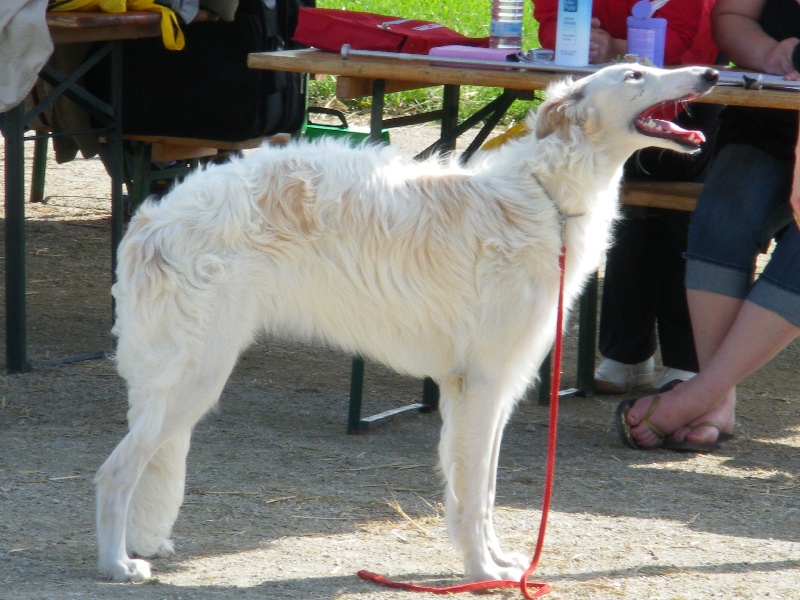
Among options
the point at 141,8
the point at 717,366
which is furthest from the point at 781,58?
the point at 141,8

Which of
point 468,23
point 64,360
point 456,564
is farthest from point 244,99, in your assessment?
point 468,23

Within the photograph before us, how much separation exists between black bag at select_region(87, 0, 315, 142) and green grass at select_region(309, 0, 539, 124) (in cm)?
378

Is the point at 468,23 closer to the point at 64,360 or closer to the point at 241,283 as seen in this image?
the point at 64,360

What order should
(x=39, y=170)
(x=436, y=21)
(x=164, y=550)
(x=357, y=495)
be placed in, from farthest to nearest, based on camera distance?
(x=436, y=21)
(x=39, y=170)
(x=357, y=495)
(x=164, y=550)

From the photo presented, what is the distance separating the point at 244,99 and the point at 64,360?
1.50 metres

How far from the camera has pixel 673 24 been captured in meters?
4.25

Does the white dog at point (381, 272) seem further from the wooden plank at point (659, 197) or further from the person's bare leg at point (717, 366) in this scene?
the wooden plank at point (659, 197)

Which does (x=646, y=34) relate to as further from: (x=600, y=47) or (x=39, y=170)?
(x=39, y=170)

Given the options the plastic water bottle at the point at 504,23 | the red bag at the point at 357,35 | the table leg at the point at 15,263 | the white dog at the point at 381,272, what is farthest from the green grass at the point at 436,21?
the white dog at the point at 381,272

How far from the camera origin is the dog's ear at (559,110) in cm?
301

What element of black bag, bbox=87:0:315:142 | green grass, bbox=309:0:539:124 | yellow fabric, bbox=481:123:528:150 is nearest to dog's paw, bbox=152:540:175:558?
yellow fabric, bbox=481:123:528:150

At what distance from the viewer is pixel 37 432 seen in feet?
13.8

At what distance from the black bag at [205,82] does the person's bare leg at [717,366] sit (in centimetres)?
242

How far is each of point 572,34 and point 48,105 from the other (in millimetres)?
2326
